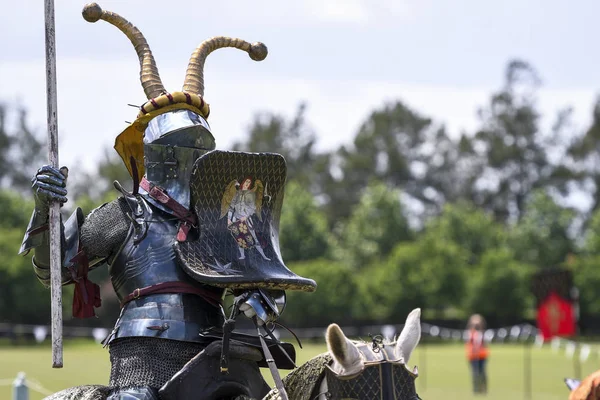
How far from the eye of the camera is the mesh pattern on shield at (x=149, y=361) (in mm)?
5285

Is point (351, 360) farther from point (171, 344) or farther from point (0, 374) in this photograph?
point (0, 374)

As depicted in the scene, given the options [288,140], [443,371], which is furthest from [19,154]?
[443,371]

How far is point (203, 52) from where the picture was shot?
6.21 meters

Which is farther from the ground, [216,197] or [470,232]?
[216,197]

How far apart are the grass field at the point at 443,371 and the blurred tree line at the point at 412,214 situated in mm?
10171

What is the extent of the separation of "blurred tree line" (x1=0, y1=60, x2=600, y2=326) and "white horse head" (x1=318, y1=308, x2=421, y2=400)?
106 feet

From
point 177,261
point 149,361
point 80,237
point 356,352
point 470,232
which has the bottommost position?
point 470,232

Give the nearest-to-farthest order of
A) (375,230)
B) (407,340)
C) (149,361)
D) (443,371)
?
(407,340) < (149,361) < (443,371) < (375,230)

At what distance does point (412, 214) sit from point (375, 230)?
888 centimetres

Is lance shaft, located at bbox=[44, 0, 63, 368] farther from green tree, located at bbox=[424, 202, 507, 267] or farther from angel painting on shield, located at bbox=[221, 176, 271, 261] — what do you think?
green tree, located at bbox=[424, 202, 507, 267]

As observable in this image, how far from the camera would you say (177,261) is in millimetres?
5512

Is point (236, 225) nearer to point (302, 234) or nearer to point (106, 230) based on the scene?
point (106, 230)

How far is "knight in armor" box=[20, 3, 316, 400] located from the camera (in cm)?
529

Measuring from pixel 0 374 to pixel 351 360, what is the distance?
56.2 ft
